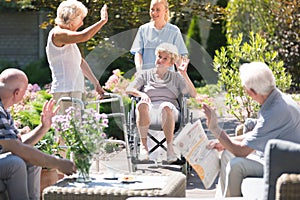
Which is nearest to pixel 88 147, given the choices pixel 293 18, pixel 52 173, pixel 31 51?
pixel 52 173

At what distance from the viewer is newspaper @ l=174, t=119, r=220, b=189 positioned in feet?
12.5

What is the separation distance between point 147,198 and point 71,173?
0.56 m

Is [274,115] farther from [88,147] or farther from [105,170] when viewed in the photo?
[105,170]

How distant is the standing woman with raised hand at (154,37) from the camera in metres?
5.50

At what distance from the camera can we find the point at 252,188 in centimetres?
332

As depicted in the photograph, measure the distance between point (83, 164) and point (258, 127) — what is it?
2.97 feet

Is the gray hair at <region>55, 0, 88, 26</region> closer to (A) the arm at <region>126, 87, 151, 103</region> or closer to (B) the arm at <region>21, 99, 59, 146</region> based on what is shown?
(A) the arm at <region>126, 87, 151, 103</region>

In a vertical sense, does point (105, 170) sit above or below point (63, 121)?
below

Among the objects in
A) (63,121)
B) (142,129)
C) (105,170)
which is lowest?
(105,170)

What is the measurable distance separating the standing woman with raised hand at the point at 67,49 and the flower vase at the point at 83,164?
1.52 m

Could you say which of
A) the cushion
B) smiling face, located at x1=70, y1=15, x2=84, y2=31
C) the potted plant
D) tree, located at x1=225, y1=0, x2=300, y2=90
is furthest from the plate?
tree, located at x1=225, y1=0, x2=300, y2=90

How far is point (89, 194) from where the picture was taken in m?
3.30

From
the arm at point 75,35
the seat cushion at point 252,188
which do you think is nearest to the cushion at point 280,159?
the seat cushion at point 252,188

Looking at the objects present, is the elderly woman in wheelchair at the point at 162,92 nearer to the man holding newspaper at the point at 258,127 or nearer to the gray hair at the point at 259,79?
the man holding newspaper at the point at 258,127
